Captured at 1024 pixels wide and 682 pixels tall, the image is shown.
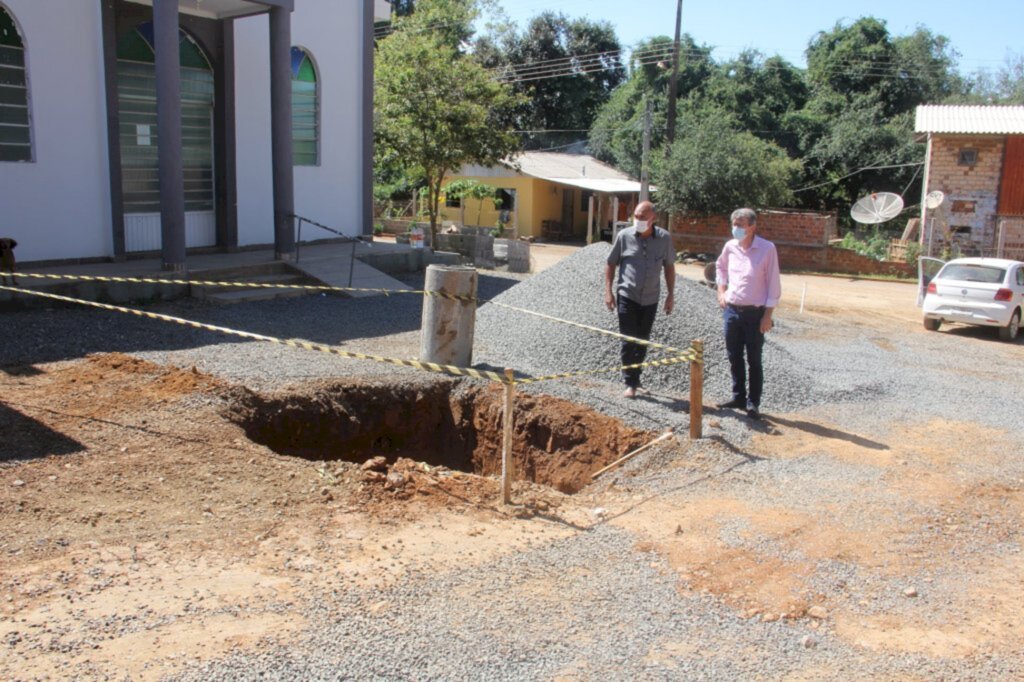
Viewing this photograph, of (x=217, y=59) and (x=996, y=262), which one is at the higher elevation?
(x=217, y=59)

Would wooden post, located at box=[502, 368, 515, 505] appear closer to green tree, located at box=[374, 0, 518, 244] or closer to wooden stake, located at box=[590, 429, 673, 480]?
wooden stake, located at box=[590, 429, 673, 480]

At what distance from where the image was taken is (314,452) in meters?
7.78

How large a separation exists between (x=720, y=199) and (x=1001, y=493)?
24.9m

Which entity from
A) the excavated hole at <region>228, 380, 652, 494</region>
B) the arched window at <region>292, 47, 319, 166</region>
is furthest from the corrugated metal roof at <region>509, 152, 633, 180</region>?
the excavated hole at <region>228, 380, 652, 494</region>

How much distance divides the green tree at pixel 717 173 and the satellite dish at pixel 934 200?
5.80 m

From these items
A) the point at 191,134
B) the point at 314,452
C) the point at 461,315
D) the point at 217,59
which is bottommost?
the point at 314,452

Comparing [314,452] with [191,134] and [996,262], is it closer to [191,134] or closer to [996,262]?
[191,134]

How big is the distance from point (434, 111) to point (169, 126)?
9209 millimetres

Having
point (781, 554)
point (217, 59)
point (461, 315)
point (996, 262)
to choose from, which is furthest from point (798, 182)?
point (781, 554)

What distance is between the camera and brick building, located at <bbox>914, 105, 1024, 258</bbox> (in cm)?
2609

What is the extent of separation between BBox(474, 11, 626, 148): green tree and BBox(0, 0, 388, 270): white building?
29.4 m

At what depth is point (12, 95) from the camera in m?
12.5

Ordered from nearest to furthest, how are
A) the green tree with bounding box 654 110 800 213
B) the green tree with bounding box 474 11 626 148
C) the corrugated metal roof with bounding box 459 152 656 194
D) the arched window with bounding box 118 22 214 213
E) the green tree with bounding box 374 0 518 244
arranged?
the arched window with bounding box 118 22 214 213 → the green tree with bounding box 374 0 518 244 → the green tree with bounding box 654 110 800 213 → the corrugated metal roof with bounding box 459 152 656 194 → the green tree with bounding box 474 11 626 148

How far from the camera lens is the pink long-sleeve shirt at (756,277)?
296 inches
